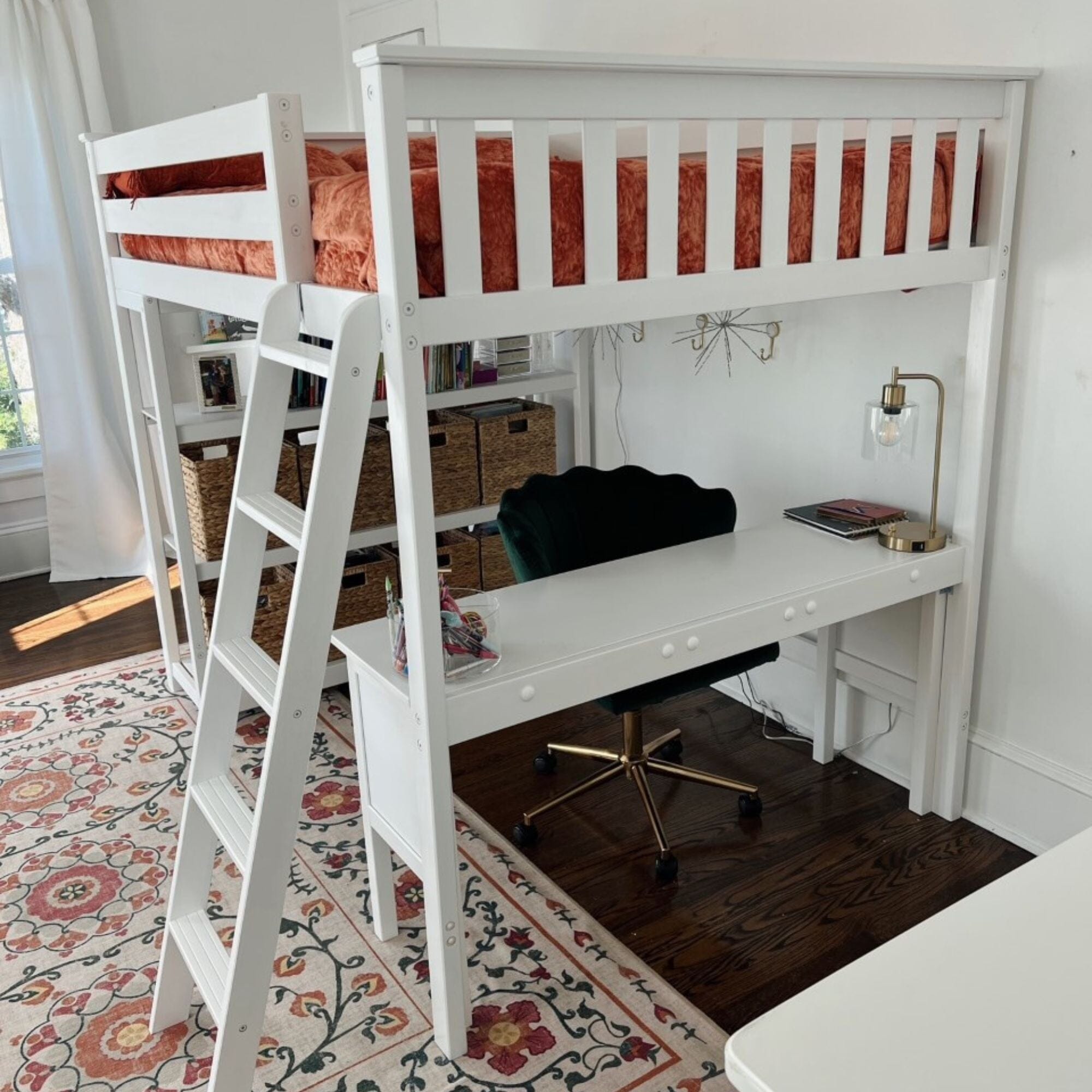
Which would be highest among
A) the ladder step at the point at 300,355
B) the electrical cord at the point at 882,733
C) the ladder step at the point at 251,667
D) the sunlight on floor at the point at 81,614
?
the ladder step at the point at 300,355

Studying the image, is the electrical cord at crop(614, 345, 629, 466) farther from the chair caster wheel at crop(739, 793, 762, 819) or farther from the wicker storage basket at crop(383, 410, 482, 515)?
the chair caster wheel at crop(739, 793, 762, 819)

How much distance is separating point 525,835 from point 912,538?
1.10 m

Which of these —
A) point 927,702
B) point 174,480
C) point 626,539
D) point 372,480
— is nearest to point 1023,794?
point 927,702

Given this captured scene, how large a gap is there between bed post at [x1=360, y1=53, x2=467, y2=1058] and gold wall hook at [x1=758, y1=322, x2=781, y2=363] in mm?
1371

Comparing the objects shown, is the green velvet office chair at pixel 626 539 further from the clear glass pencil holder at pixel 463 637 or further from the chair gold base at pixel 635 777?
the clear glass pencil holder at pixel 463 637

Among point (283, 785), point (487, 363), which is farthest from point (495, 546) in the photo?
point (283, 785)

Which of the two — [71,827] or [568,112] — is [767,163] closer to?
[568,112]

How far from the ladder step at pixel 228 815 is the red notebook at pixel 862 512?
1469 mm

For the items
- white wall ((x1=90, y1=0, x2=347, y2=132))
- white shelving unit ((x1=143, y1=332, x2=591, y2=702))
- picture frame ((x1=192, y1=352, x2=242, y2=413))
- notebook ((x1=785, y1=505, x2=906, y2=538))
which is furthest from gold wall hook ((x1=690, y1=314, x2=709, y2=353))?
white wall ((x1=90, y1=0, x2=347, y2=132))

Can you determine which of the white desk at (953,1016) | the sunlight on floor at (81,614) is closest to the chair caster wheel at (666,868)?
the white desk at (953,1016)

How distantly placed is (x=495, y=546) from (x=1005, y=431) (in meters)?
1.62

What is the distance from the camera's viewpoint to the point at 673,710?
3102 millimetres

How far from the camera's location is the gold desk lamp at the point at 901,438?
2.18 meters

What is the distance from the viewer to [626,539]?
8.41 feet
